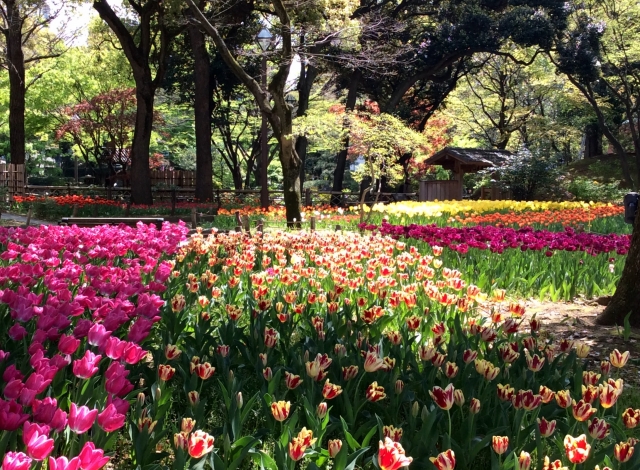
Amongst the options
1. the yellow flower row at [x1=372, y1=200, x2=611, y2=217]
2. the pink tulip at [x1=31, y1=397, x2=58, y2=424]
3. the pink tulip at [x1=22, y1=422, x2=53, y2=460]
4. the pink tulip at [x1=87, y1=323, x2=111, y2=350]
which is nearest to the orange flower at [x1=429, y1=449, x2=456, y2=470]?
the pink tulip at [x1=22, y1=422, x2=53, y2=460]

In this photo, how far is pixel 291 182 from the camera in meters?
12.2

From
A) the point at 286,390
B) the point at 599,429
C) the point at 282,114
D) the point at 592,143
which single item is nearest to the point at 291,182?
the point at 282,114

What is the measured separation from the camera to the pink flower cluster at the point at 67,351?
1746 millimetres

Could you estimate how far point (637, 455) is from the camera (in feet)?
6.31

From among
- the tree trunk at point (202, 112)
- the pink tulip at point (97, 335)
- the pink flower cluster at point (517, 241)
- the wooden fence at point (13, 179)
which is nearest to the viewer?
the pink tulip at point (97, 335)

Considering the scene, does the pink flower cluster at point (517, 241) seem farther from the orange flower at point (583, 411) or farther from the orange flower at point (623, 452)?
the orange flower at point (623, 452)

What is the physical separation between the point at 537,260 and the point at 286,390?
456 centimetres

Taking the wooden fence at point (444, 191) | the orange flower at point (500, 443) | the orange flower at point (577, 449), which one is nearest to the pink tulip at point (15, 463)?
the orange flower at point (500, 443)

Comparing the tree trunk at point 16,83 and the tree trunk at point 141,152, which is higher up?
the tree trunk at point 16,83

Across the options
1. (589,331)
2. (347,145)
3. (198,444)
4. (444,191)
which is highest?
(347,145)

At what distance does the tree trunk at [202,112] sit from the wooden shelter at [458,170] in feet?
29.3

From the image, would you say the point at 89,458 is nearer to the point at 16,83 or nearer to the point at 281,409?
the point at 281,409

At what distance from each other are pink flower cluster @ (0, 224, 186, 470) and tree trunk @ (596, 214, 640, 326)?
322cm

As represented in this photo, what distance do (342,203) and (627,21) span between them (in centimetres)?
1355
